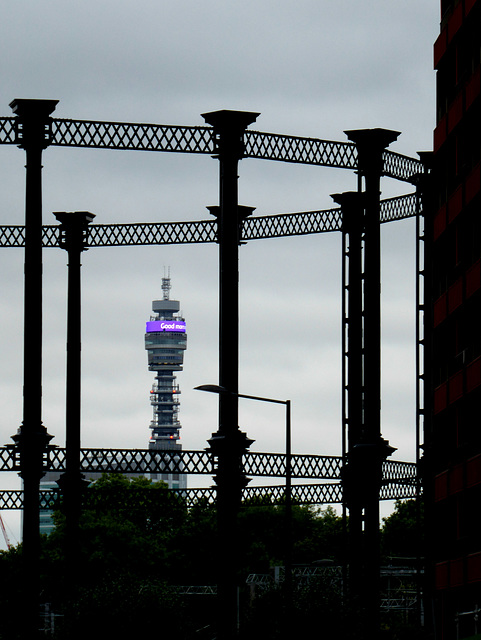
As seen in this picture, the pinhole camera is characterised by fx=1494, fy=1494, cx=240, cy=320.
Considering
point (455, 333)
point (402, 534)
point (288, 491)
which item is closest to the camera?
point (288, 491)

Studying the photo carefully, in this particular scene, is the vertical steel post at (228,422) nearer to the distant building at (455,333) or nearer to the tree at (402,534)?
the distant building at (455,333)

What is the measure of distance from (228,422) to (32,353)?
4.66 meters

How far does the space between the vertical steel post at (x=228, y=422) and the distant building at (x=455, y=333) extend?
12031 mm

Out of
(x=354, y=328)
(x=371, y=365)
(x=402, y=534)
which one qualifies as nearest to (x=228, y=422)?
(x=371, y=365)

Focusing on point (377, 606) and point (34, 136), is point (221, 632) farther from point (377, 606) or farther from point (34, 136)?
point (34, 136)

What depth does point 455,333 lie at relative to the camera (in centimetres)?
4850

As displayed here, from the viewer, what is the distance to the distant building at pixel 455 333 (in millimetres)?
44656

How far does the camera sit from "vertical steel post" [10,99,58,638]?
32.2 metres

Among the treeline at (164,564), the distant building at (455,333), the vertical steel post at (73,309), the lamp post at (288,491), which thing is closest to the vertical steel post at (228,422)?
the treeline at (164,564)

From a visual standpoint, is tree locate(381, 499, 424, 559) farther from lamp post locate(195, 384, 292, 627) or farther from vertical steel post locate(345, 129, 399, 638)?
lamp post locate(195, 384, 292, 627)

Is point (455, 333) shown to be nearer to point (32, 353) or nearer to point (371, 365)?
point (371, 365)

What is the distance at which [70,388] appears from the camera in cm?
4378

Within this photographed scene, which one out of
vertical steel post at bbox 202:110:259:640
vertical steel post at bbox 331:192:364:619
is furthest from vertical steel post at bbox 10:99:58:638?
vertical steel post at bbox 331:192:364:619

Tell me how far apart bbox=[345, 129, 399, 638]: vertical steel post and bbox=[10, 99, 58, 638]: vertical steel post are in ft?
26.4
